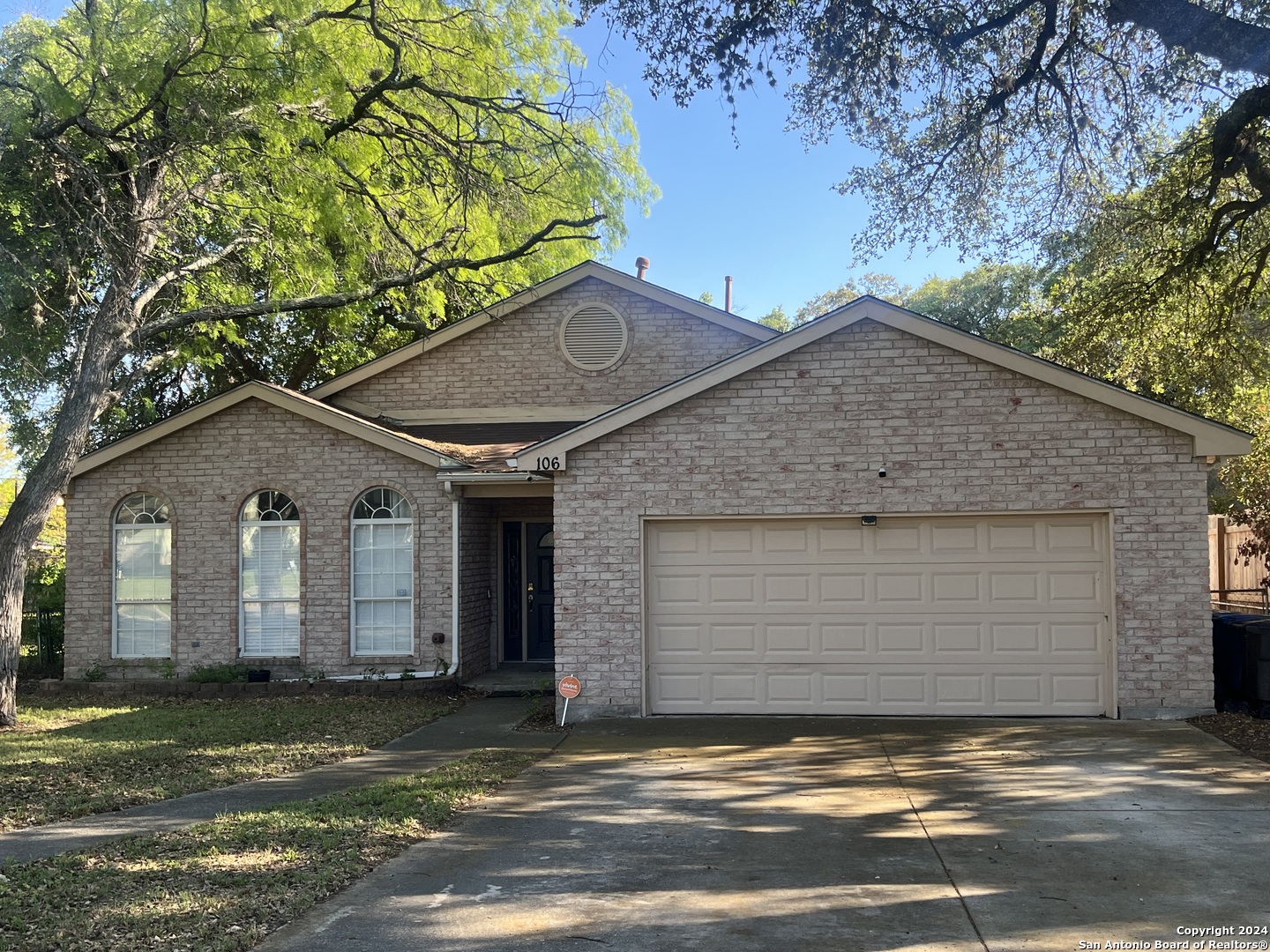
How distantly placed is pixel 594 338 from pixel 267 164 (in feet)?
17.5

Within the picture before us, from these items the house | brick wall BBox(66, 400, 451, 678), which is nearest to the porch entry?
brick wall BBox(66, 400, 451, 678)

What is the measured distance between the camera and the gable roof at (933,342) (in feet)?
33.3

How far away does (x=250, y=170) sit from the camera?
45.5 ft

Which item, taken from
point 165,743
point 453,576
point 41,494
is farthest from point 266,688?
point 41,494

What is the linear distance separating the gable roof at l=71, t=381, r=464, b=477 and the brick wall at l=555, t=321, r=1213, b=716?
11.0ft

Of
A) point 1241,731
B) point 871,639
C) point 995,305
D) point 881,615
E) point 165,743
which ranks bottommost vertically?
point 165,743

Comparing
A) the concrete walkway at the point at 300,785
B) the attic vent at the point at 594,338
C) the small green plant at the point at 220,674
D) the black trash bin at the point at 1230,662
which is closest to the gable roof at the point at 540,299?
the attic vent at the point at 594,338

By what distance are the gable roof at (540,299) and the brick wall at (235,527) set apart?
2.41m

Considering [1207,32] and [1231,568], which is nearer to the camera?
[1207,32]

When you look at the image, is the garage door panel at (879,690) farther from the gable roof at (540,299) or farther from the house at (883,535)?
the gable roof at (540,299)

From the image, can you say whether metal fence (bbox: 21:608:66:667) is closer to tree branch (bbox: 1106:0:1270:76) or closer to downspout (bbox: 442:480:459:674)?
downspout (bbox: 442:480:459:674)

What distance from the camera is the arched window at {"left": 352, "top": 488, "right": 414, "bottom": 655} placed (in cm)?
1392

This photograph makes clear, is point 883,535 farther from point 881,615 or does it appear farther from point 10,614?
point 10,614

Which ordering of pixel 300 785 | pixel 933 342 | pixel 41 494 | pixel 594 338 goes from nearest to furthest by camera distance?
pixel 300 785 → pixel 933 342 → pixel 41 494 → pixel 594 338
